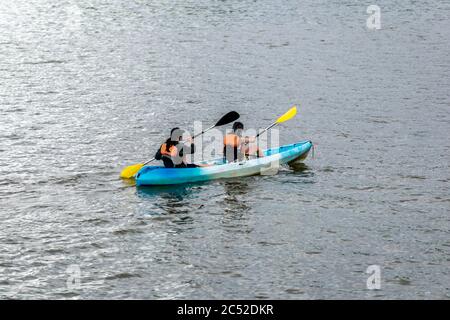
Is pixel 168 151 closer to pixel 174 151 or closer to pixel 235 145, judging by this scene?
pixel 174 151

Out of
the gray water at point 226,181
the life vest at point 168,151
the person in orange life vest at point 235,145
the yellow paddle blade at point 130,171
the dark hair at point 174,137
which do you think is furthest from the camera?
the person in orange life vest at point 235,145

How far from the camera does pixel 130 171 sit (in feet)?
80.8

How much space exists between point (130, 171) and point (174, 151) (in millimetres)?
1575

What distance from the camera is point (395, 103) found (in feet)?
118

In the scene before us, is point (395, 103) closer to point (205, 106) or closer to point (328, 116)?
point (328, 116)

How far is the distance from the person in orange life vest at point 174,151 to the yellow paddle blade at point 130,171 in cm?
91

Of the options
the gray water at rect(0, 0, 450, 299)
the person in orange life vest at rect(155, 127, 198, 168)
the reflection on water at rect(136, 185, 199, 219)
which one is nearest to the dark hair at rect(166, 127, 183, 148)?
the person in orange life vest at rect(155, 127, 198, 168)

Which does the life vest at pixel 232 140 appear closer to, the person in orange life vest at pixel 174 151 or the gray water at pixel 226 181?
the gray water at pixel 226 181

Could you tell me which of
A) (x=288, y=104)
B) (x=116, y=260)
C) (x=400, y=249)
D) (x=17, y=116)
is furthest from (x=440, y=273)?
(x=17, y=116)

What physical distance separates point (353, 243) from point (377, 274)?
1814 mm

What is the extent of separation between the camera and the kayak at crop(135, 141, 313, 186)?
23766mm

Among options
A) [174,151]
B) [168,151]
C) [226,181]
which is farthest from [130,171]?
[226,181]

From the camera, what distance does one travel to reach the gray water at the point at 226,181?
62.8ft

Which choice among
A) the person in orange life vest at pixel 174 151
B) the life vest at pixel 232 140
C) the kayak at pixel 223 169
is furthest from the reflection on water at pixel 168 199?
the life vest at pixel 232 140
